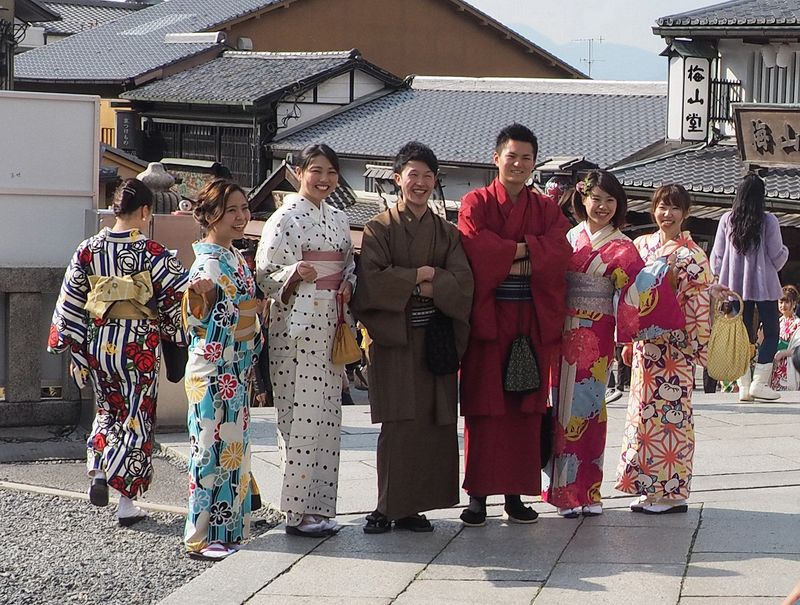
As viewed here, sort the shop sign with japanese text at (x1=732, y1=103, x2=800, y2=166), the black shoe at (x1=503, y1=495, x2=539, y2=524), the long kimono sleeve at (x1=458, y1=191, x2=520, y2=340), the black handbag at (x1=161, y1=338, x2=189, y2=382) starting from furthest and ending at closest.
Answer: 1. the shop sign with japanese text at (x1=732, y1=103, x2=800, y2=166)
2. the black handbag at (x1=161, y1=338, x2=189, y2=382)
3. the black shoe at (x1=503, y1=495, x2=539, y2=524)
4. the long kimono sleeve at (x1=458, y1=191, x2=520, y2=340)

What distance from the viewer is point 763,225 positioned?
30.3 ft

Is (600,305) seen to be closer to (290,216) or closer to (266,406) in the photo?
(290,216)

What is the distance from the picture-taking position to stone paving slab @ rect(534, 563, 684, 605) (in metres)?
4.51

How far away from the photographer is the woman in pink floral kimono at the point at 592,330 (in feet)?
18.5

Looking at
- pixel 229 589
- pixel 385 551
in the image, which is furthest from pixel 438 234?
pixel 229 589

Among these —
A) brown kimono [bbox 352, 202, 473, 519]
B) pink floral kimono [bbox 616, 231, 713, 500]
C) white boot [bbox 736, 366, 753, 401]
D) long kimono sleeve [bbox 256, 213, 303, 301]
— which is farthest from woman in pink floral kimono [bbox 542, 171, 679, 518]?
white boot [bbox 736, 366, 753, 401]

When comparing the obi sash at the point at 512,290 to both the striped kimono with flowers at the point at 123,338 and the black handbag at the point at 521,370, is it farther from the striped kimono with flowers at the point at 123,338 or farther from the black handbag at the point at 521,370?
the striped kimono with flowers at the point at 123,338

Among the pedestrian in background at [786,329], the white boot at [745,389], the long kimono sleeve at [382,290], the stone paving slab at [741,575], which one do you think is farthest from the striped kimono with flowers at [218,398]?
the pedestrian in background at [786,329]

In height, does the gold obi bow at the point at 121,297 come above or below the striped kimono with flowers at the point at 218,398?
above

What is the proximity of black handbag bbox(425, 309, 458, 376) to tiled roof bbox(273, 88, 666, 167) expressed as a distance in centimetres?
1362

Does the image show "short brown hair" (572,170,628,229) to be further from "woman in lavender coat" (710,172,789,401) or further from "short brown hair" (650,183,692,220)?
"woman in lavender coat" (710,172,789,401)

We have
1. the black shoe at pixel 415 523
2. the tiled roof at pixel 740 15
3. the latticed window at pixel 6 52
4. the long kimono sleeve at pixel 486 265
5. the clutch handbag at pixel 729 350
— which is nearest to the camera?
the long kimono sleeve at pixel 486 265

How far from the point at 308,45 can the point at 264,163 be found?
7.73 metres

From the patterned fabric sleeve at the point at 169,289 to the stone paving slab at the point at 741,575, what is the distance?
270cm
